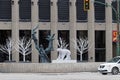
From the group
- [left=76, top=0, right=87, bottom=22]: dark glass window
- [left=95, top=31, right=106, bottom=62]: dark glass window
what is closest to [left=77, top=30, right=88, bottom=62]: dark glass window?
[left=76, top=0, right=87, bottom=22]: dark glass window

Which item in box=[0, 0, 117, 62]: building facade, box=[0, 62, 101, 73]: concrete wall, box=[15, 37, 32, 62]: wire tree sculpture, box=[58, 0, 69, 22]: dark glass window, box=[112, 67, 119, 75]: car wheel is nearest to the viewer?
box=[112, 67, 119, 75]: car wheel

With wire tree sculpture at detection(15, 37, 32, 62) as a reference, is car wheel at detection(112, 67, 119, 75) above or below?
below

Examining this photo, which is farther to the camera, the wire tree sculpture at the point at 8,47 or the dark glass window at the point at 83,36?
the dark glass window at the point at 83,36

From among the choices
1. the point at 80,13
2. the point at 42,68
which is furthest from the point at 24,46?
the point at 42,68

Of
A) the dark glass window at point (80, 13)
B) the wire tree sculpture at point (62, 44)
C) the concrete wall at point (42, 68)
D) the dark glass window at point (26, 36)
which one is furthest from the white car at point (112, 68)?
the dark glass window at point (80, 13)

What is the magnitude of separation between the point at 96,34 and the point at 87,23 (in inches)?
124

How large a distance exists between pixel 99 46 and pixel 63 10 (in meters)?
9.49

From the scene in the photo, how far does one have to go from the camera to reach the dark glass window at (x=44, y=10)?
80.9m

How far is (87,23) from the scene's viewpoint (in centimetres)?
8181

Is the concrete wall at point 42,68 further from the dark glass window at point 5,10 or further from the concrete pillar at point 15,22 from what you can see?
the dark glass window at point 5,10

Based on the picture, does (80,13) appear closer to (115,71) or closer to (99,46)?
(99,46)

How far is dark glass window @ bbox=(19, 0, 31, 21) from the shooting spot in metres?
79.9

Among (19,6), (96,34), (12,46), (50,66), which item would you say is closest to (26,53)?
(12,46)

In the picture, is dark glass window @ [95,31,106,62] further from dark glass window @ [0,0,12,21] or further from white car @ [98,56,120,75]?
white car @ [98,56,120,75]
